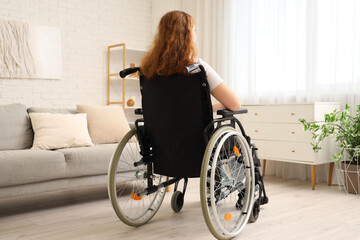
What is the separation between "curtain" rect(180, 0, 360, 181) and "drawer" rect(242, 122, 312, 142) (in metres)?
0.42

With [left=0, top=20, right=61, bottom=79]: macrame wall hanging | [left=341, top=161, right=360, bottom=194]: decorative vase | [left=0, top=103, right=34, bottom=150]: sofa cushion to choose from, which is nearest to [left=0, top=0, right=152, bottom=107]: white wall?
[left=0, top=20, right=61, bottom=79]: macrame wall hanging

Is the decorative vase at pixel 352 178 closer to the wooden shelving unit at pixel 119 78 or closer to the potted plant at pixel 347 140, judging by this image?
the potted plant at pixel 347 140

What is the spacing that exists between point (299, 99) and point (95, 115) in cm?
199

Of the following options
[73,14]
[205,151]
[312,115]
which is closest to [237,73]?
[312,115]

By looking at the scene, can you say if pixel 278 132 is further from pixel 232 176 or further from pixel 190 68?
pixel 190 68

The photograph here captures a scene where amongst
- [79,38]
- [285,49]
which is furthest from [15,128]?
[285,49]

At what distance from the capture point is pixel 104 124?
3.46 m

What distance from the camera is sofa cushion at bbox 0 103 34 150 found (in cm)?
295

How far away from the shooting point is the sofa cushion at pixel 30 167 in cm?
244

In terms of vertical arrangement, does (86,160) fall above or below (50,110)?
below

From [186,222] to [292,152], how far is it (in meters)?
1.59

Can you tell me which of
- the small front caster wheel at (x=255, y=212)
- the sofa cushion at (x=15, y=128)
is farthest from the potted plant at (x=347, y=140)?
the sofa cushion at (x=15, y=128)

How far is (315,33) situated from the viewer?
3.75 m

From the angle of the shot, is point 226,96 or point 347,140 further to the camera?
point 347,140
